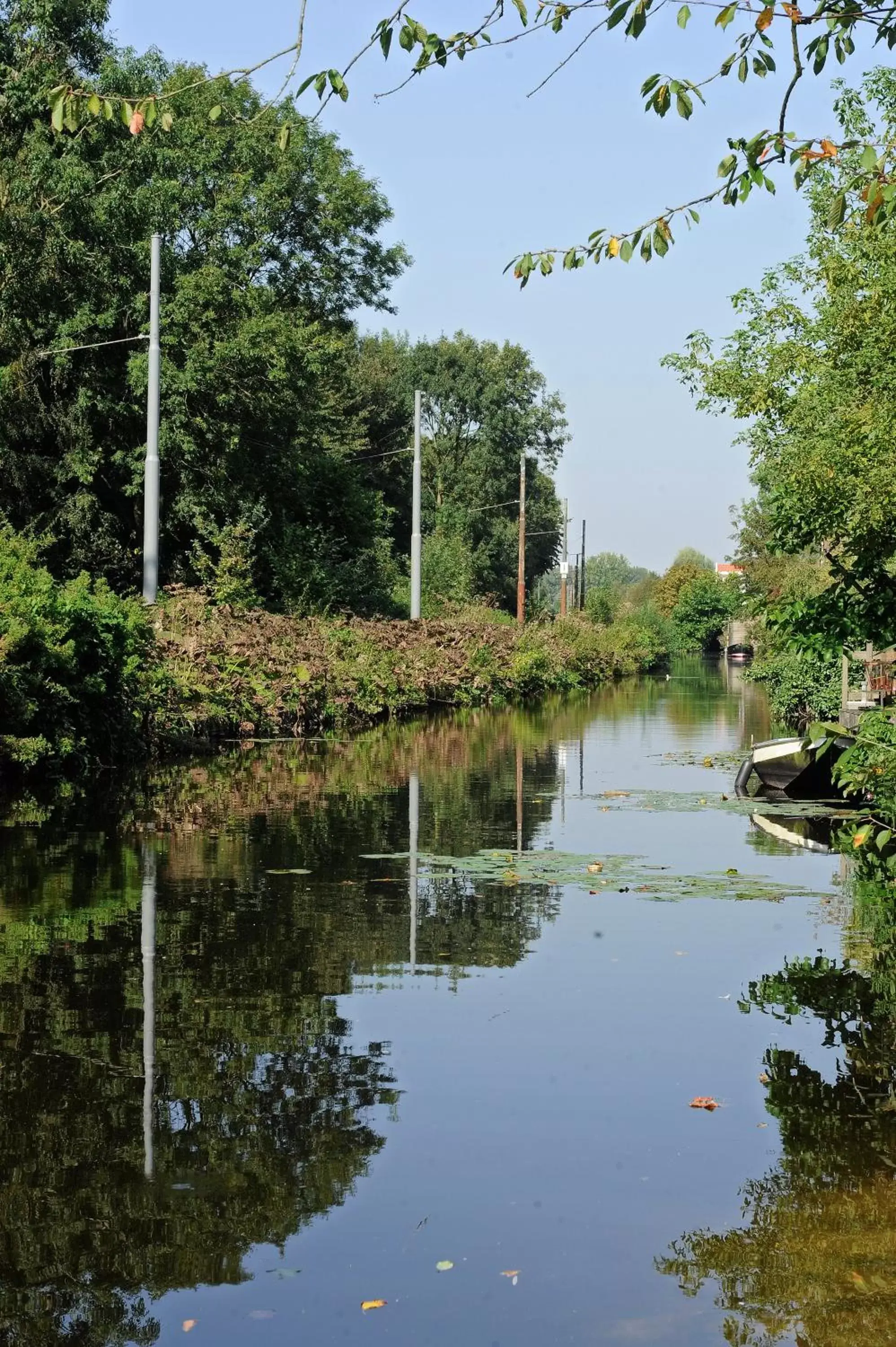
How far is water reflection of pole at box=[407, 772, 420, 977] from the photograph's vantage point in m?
10.3

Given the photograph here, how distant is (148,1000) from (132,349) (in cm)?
3324

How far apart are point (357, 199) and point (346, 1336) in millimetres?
54077

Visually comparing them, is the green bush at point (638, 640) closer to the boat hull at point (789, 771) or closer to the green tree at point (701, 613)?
the green tree at point (701, 613)

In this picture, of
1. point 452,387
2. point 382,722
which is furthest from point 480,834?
point 452,387

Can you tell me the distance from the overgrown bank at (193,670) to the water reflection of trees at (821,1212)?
1193 centimetres

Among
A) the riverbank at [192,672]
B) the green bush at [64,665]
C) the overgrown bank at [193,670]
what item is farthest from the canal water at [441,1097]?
the riverbank at [192,672]

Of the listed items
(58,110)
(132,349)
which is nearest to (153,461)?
(132,349)

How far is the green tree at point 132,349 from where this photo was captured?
37188 millimetres

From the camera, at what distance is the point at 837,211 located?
619cm

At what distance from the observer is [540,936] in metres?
10.6

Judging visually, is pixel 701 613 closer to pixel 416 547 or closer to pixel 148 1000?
pixel 416 547

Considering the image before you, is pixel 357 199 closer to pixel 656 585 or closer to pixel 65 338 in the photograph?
pixel 65 338

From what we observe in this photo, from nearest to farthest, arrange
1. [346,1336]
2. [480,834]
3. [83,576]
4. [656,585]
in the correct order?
[346,1336] < [480,834] < [83,576] < [656,585]

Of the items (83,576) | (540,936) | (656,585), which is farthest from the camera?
(656,585)
